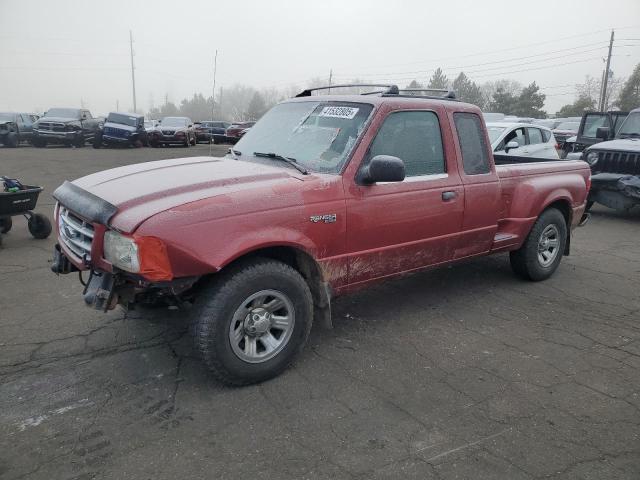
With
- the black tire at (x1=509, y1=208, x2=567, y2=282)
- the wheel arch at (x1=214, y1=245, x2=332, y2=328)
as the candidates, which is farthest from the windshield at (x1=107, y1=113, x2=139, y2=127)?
the wheel arch at (x1=214, y1=245, x2=332, y2=328)

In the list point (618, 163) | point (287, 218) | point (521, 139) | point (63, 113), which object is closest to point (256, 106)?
point (63, 113)

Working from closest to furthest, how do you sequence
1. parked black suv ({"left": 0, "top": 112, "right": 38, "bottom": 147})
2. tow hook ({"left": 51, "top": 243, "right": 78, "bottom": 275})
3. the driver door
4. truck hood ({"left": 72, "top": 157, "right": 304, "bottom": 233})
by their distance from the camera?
truck hood ({"left": 72, "top": 157, "right": 304, "bottom": 233})
tow hook ({"left": 51, "top": 243, "right": 78, "bottom": 275})
the driver door
parked black suv ({"left": 0, "top": 112, "right": 38, "bottom": 147})

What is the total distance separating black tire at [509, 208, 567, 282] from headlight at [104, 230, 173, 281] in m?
4.05

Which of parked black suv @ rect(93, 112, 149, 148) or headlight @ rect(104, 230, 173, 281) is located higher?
parked black suv @ rect(93, 112, 149, 148)

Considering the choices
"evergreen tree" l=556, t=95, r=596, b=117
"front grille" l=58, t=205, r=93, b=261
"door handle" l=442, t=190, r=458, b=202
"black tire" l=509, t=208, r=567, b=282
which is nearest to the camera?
"front grille" l=58, t=205, r=93, b=261

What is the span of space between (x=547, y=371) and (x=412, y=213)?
1564 millimetres

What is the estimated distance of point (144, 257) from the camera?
9.27 ft

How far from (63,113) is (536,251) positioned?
2411cm

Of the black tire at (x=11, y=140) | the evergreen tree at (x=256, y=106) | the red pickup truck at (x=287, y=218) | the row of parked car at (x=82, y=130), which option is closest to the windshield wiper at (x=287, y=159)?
the red pickup truck at (x=287, y=218)

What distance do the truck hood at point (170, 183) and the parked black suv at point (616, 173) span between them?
8008 mm

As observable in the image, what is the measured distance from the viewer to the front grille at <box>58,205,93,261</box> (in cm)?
323

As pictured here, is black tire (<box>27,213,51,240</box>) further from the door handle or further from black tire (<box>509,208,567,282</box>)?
black tire (<box>509,208,567,282</box>)

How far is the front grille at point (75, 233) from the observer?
3.23 m

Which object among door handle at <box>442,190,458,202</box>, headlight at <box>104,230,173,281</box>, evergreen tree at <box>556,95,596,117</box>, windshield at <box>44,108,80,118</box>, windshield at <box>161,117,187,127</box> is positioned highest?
evergreen tree at <box>556,95,596,117</box>
